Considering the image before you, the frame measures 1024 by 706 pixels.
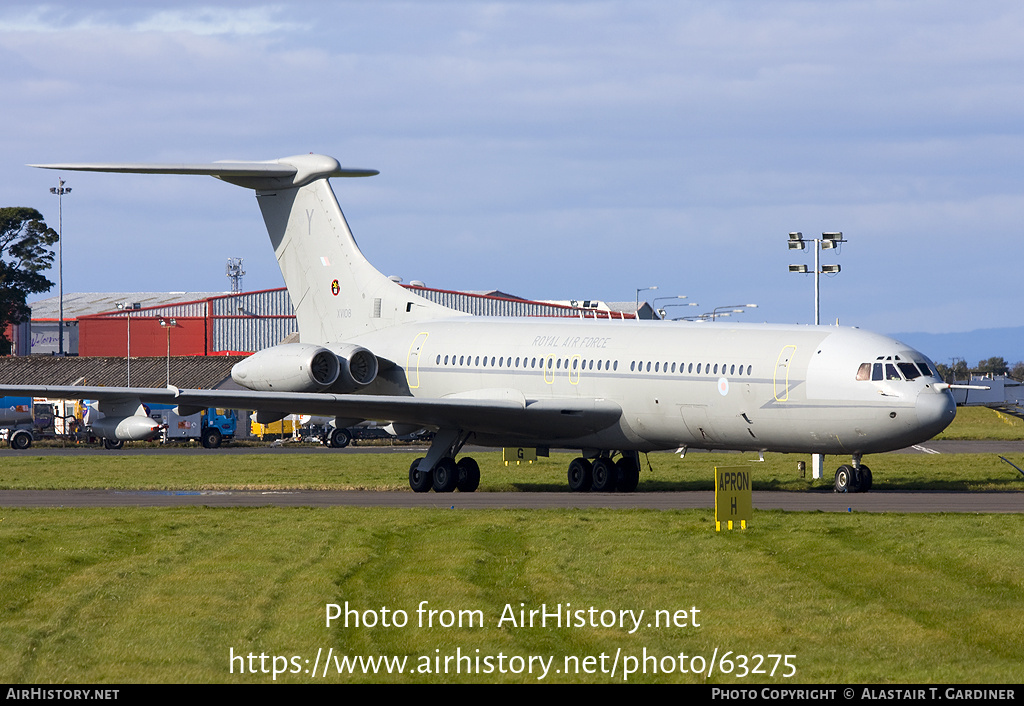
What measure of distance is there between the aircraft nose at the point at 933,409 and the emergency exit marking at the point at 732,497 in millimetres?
8485

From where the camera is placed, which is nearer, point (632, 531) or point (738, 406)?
point (632, 531)

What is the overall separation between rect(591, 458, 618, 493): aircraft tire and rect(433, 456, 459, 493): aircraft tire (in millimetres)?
3517

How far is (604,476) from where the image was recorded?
1355 inches

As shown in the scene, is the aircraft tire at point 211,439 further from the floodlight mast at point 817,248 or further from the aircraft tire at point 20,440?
the floodlight mast at point 817,248

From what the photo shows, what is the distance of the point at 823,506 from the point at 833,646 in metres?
13.2

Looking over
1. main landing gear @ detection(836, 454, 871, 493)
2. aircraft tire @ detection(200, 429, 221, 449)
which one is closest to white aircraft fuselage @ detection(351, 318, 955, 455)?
main landing gear @ detection(836, 454, 871, 493)

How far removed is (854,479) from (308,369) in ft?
44.9

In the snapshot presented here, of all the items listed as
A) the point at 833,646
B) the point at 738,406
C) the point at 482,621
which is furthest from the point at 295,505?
the point at 833,646

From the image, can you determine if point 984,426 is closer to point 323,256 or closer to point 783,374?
point 323,256

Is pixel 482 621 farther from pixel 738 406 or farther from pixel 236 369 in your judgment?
pixel 236 369

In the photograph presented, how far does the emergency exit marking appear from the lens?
812 inches

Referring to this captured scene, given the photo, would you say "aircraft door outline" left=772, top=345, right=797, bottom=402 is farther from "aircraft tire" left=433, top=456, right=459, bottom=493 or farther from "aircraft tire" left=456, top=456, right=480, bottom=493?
"aircraft tire" left=433, top=456, right=459, bottom=493

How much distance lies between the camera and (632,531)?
834 inches

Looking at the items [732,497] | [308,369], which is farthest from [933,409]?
[308,369]
